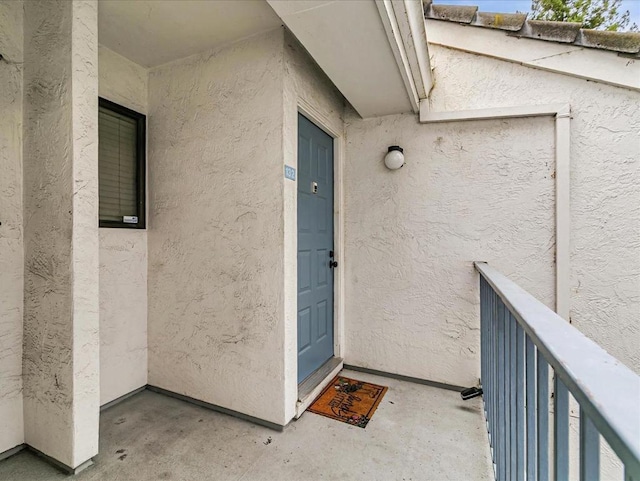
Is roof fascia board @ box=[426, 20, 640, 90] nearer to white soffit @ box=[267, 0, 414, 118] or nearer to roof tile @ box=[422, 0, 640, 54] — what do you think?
roof tile @ box=[422, 0, 640, 54]

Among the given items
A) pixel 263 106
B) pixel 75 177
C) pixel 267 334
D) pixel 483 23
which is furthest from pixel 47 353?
pixel 483 23

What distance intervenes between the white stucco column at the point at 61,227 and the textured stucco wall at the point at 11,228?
0.06m

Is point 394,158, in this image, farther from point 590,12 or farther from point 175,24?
point 590,12

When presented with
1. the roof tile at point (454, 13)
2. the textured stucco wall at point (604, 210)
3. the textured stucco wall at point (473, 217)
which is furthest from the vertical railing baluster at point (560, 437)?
the roof tile at point (454, 13)

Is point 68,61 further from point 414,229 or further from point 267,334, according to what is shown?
point 414,229

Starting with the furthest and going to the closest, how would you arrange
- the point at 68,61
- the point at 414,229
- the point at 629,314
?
1. the point at 414,229
2. the point at 629,314
3. the point at 68,61

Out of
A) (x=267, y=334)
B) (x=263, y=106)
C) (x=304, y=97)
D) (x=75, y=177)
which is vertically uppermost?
(x=304, y=97)

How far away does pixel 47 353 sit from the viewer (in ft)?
5.87

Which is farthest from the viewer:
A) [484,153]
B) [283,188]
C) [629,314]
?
[484,153]

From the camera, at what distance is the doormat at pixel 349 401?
229 centimetres

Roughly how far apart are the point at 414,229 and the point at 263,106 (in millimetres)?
1685

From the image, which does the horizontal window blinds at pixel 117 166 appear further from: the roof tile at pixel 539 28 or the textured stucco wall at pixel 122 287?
the roof tile at pixel 539 28

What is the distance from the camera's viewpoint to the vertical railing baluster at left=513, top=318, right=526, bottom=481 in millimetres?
1089

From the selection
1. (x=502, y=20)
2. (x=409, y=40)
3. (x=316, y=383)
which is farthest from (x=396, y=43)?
(x=316, y=383)
